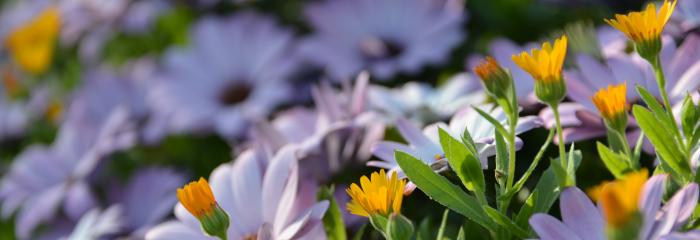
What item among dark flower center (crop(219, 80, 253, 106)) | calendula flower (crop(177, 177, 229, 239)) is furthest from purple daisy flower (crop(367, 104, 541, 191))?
dark flower center (crop(219, 80, 253, 106))

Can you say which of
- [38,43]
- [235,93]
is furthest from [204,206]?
[38,43]

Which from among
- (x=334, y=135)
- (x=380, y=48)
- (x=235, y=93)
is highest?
(x=235, y=93)

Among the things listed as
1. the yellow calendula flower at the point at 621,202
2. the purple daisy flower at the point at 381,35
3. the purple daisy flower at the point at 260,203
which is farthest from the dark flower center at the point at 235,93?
the yellow calendula flower at the point at 621,202

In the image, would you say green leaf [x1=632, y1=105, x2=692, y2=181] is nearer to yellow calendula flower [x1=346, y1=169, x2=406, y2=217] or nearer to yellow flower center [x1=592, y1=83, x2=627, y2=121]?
yellow flower center [x1=592, y1=83, x2=627, y2=121]

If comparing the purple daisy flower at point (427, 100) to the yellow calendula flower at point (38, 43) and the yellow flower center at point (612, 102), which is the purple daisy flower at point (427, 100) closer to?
the yellow flower center at point (612, 102)

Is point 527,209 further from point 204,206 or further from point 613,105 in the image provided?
point 204,206

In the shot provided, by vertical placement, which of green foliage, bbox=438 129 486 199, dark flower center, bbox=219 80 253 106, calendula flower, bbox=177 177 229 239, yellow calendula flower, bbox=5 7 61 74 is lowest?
green foliage, bbox=438 129 486 199

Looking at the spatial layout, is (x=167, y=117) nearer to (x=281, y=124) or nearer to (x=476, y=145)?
(x=281, y=124)
